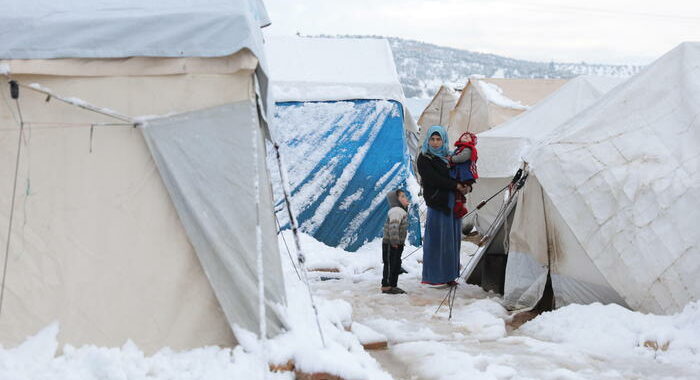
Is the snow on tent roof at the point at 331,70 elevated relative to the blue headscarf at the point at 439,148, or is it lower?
elevated

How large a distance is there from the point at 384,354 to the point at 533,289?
2308 millimetres

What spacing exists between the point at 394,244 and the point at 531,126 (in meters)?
5.02

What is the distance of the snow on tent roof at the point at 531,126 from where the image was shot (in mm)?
12828

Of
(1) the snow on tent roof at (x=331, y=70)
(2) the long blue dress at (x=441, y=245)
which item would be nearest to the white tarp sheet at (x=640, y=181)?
(2) the long blue dress at (x=441, y=245)

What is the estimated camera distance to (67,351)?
509 centimetres

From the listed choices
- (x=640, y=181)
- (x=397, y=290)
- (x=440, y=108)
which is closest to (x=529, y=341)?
(x=640, y=181)

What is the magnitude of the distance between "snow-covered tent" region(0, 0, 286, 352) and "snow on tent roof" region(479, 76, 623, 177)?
7.98 metres

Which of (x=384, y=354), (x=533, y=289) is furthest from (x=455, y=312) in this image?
(x=384, y=354)

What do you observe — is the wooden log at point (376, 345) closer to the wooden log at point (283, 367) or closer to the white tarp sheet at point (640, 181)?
the wooden log at point (283, 367)

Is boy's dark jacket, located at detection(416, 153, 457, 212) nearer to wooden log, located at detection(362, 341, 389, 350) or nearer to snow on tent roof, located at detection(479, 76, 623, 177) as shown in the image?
wooden log, located at detection(362, 341, 389, 350)

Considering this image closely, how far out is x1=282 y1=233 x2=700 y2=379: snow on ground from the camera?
5.88 meters

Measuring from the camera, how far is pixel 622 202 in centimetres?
743

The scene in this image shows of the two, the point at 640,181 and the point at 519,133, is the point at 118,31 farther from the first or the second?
the point at 519,133

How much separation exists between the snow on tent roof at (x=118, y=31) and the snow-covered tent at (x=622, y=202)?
3.73 meters
